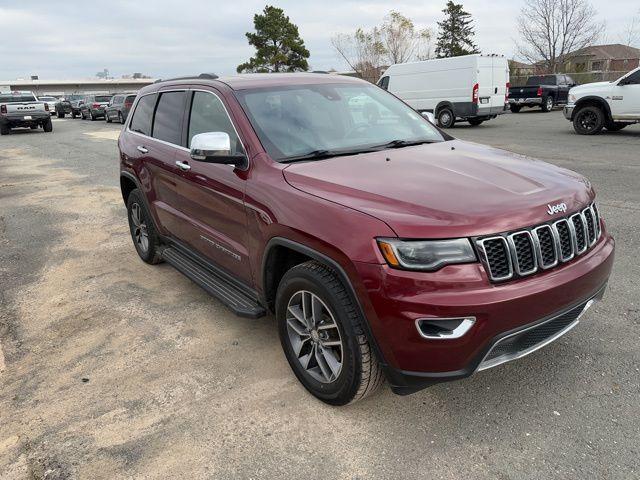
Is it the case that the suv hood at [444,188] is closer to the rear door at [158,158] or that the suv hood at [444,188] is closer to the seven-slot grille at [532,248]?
the seven-slot grille at [532,248]

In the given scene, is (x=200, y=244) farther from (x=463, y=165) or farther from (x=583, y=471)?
(x=583, y=471)

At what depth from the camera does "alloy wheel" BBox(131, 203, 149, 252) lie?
536cm

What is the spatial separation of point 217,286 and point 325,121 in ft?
4.61

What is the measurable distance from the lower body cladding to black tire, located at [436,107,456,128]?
17.3 m

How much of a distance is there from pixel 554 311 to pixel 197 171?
254 centimetres

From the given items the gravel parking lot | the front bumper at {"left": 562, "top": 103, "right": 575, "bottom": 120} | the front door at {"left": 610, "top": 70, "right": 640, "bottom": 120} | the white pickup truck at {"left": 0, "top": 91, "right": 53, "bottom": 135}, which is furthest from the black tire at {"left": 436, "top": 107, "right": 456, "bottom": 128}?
the white pickup truck at {"left": 0, "top": 91, "right": 53, "bottom": 135}

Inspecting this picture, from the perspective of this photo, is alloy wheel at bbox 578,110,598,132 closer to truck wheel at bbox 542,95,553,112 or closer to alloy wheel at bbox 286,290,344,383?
truck wheel at bbox 542,95,553,112

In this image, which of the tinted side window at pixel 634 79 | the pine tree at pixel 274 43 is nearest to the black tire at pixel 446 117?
the tinted side window at pixel 634 79

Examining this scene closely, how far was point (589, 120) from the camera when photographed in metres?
14.6

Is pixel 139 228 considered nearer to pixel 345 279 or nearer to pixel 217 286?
pixel 217 286

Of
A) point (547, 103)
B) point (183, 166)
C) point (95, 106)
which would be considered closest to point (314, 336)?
point (183, 166)

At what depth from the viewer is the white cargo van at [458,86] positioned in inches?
702

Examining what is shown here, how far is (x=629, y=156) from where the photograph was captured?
10531 millimetres

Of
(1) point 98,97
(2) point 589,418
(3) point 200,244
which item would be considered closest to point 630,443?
(2) point 589,418
